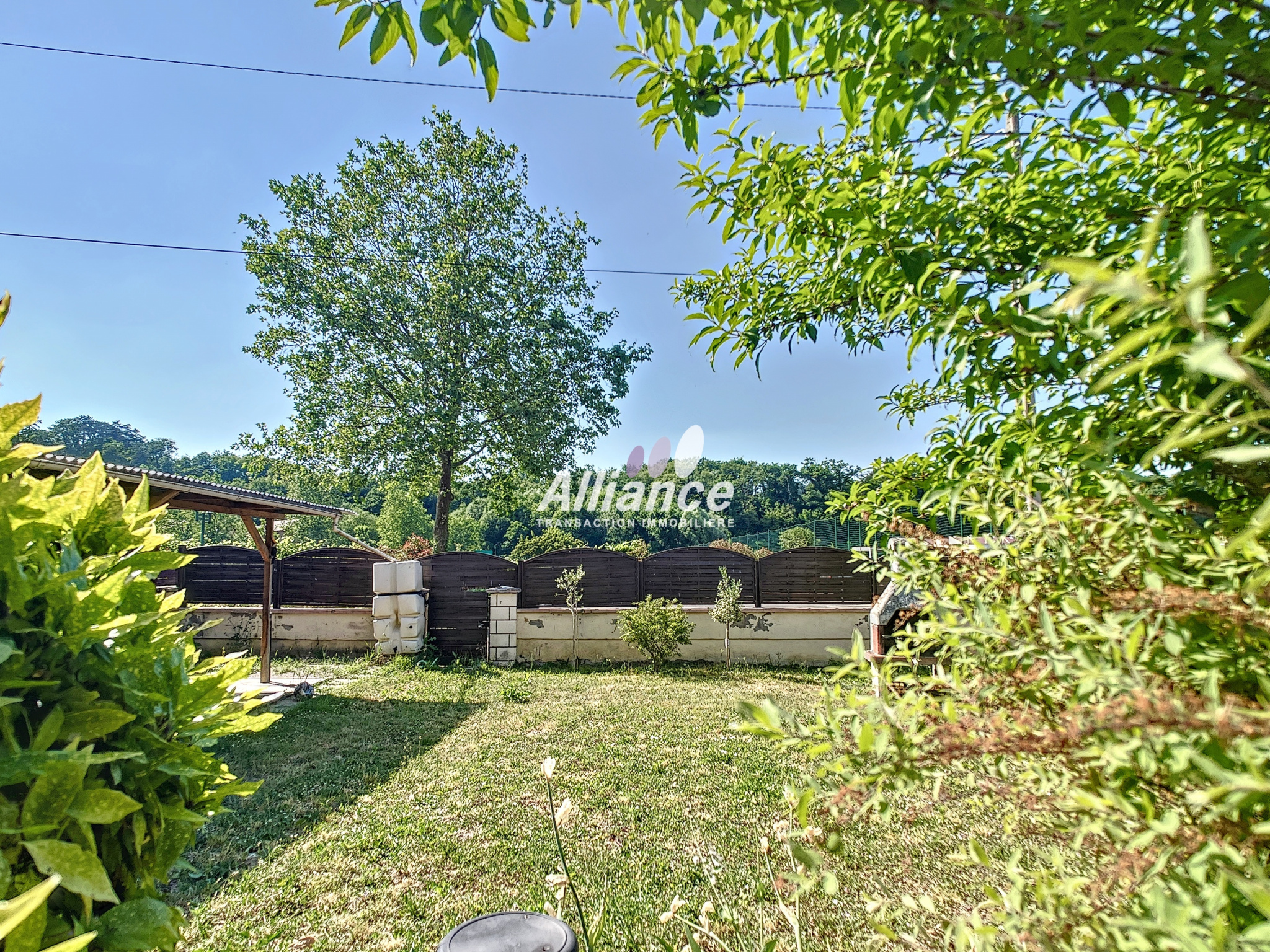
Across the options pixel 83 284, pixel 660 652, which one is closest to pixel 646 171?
pixel 660 652

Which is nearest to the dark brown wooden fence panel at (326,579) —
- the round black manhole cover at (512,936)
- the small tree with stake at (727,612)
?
the small tree with stake at (727,612)

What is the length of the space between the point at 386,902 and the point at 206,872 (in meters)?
1.23

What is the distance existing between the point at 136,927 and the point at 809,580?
1045 centimetres

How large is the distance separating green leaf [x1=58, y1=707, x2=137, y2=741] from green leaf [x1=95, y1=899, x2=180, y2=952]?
0.19m

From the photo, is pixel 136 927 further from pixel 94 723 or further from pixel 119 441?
pixel 119 441

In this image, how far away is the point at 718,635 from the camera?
9.53m

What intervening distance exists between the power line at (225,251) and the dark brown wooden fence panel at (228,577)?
595 centimetres

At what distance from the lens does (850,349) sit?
1462mm

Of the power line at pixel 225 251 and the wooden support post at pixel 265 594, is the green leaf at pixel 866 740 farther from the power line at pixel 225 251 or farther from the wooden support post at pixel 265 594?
the wooden support post at pixel 265 594

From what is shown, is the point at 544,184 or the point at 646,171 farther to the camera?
the point at 544,184

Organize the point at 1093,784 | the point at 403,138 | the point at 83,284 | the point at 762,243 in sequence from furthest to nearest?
the point at 403,138, the point at 83,284, the point at 762,243, the point at 1093,784

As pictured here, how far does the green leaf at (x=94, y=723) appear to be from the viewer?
0.66 m

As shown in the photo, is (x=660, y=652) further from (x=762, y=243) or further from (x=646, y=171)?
(x=762, y=243)

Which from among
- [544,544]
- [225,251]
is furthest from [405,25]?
[544,544]
